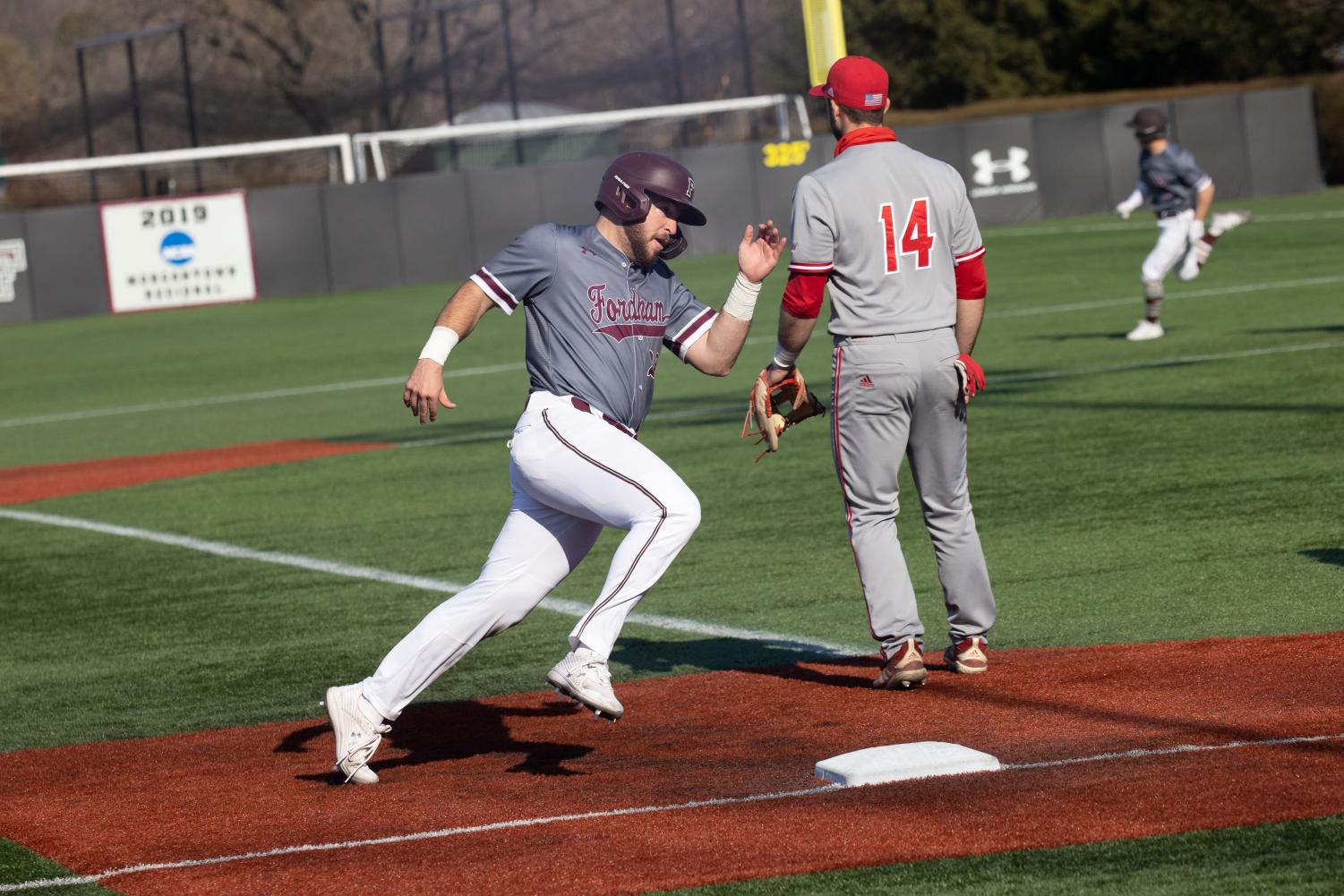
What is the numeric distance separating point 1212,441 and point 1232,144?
27769 mm

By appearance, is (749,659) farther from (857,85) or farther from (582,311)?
(857,85)

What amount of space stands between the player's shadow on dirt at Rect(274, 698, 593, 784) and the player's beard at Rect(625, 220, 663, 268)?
1.68m

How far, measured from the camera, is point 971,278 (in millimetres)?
6723

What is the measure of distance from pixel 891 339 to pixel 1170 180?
1205 centimetres

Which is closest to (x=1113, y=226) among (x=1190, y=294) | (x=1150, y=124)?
(x=1190, y=294)

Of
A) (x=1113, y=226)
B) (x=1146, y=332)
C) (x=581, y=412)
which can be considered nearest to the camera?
(x=581, y=412)

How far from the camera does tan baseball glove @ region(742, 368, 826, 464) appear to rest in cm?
674

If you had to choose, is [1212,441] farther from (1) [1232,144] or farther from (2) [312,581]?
(1) [1232,144]

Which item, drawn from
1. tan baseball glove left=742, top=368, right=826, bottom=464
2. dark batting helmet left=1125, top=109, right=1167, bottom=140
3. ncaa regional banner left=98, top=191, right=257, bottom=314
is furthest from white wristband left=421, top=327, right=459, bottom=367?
ncaa regional banner left=98, top=191, right=257, bottom=314

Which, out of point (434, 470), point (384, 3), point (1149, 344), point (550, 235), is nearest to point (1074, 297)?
point (1149, 344)

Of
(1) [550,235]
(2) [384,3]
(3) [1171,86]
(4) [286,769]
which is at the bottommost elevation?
(4) [286,769]

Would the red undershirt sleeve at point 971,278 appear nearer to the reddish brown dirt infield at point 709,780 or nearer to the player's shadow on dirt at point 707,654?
the reddish brown dirt infield at point 709,780

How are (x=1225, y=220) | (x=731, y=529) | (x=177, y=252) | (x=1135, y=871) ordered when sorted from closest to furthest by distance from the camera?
(x=1135, y=871), (x=731, y=529), (x=1225, y=220), (x=177, y=252)

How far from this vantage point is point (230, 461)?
16.0m
